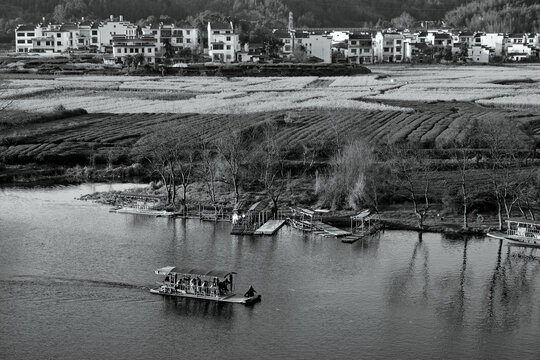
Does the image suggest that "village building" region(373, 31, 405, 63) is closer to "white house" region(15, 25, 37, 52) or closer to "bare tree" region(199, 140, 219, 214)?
"white house" region(15, 25, 37, 52)

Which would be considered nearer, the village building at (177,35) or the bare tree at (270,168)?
the bare tree at (270,168)

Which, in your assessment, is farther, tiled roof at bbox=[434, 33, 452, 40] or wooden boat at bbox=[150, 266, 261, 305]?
tiled roof at bbox=[434, 33, 452, 40]

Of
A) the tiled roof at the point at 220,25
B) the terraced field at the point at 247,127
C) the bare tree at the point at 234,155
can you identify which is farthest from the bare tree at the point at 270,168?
the tiled roof at the point at 220,25

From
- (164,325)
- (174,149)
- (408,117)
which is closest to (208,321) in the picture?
(164,325)

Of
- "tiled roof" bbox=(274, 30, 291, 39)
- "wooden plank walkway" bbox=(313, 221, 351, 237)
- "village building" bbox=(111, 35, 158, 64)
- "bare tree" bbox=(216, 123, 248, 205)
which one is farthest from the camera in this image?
"tiled roof" bbox=(274, 30, 291, 39)

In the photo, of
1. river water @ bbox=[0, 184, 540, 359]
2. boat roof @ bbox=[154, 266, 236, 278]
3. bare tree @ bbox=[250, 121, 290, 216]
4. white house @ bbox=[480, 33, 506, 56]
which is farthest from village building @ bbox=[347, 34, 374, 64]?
boat roof @ bbox=[154, 266, 236, 278]

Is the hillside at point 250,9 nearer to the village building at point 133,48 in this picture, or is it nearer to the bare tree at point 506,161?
the village building at point 133,48
